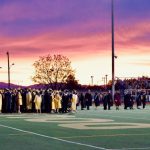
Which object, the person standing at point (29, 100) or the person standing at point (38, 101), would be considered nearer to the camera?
the person standing at point (38, 101)

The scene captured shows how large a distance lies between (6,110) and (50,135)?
70.2 feet

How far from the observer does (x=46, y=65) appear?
10700 centimetres

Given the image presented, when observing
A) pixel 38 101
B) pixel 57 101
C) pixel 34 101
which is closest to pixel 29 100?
pixel 34 101

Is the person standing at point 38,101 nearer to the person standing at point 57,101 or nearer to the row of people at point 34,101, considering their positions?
the row of people at point 34,101

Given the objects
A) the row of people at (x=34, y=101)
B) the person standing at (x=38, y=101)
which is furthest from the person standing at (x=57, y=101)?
the person standing at (x=38, y=101)

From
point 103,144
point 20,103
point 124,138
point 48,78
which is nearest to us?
point 103,144

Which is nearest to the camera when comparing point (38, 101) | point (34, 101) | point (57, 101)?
point (38, 101)

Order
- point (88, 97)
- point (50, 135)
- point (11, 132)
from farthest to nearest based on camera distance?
point (88, 97), point (11, 132), point (50, 135)

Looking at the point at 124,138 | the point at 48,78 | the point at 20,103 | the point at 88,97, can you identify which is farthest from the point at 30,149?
the point at 48,78

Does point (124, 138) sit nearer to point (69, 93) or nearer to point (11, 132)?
point (11, 132)

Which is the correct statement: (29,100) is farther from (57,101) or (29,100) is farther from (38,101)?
(57,101)

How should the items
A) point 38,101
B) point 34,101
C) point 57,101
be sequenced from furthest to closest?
point 57,101, point 34,101, point 38,101

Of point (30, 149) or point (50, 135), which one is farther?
point (50, 135)

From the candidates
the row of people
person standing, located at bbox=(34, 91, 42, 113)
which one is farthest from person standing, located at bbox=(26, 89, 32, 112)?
person standing, located at bbox=(34, 91, 42, 113)
